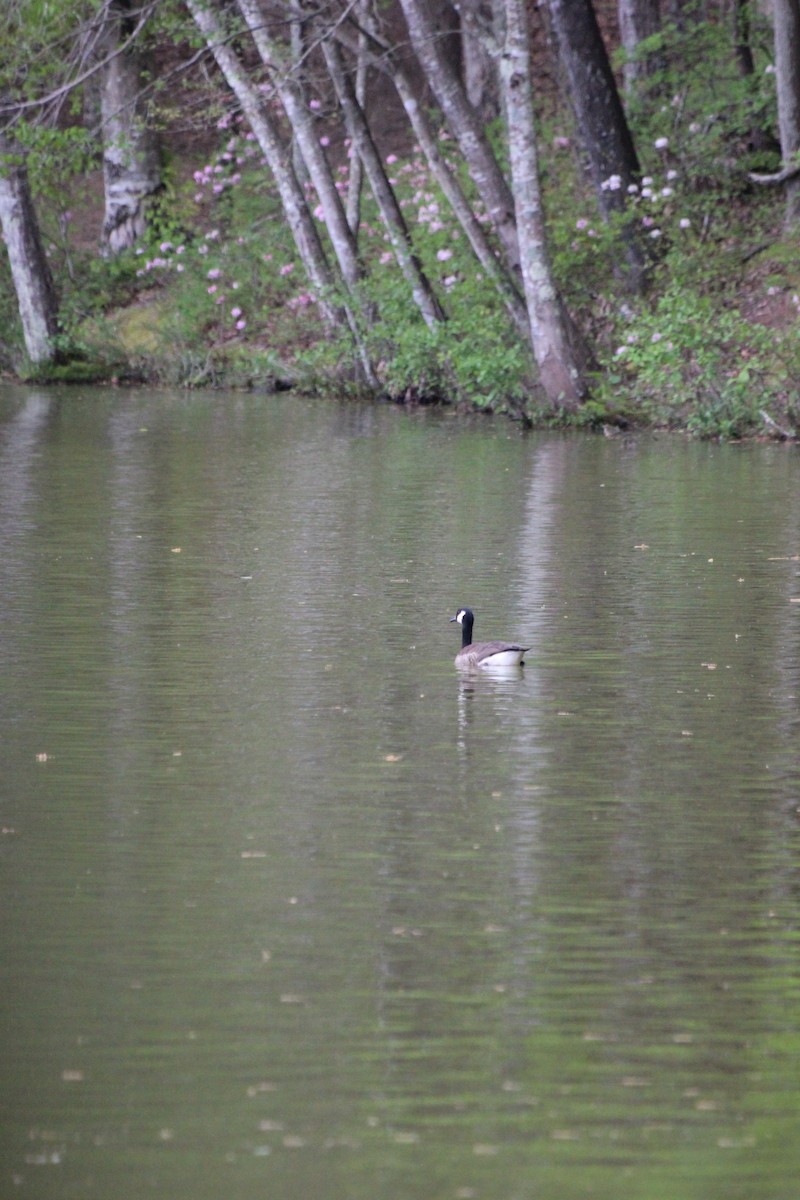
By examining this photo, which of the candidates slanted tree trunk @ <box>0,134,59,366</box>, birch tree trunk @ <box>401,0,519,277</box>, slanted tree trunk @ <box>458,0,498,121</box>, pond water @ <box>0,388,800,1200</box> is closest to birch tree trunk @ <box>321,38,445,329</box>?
birch tree trunk @ <box>401,0,519,277</box>

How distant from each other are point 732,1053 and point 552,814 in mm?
2286

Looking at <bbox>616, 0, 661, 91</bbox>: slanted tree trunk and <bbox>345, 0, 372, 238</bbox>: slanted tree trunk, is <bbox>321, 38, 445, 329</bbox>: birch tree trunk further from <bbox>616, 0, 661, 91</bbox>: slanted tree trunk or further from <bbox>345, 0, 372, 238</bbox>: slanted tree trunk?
<bbox>616, 0, 661, 91</bbox>: slanted tree trunk

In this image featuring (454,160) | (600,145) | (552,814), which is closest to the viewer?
(552,814)

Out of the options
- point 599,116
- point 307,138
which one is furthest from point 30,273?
point 599,116

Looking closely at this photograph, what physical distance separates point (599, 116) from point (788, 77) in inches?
106

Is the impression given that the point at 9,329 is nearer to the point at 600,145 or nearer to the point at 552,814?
the point at 600,145

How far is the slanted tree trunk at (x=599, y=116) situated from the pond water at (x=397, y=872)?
1272 cm

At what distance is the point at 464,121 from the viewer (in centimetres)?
2483

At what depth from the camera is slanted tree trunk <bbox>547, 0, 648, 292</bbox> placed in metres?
25.8

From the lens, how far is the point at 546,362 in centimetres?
2448

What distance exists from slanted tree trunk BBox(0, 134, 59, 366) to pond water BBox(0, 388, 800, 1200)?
896 inches

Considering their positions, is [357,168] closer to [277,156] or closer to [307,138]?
[277,156]

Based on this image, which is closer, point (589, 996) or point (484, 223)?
point (589, 996)

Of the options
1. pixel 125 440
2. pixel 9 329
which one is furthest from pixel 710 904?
pixel 9 329
